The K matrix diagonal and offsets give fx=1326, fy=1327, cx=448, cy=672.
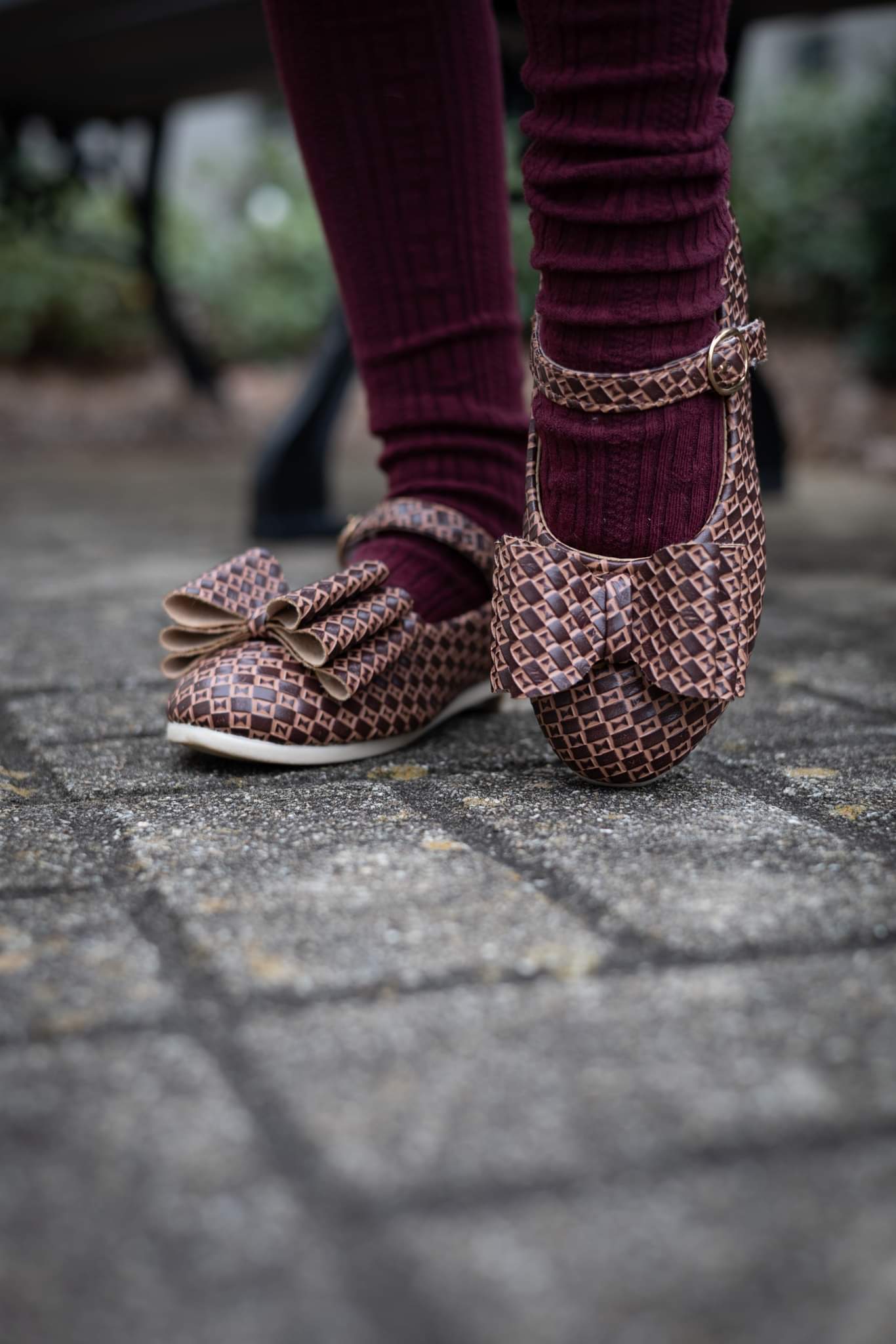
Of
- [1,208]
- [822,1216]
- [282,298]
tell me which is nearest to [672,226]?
[822,1216]

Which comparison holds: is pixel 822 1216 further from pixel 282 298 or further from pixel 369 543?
pixel 282 298

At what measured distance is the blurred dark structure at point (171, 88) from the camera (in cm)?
206

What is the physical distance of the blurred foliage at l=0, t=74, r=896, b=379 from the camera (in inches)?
139

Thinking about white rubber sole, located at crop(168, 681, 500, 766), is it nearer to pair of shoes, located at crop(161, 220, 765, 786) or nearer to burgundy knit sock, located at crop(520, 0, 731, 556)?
pair of shoes, located at crop(161, 220, 765, 786)

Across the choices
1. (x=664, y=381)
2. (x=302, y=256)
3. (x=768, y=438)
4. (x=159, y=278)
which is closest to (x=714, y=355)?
(x=664, y=381)

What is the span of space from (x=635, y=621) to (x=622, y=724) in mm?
59

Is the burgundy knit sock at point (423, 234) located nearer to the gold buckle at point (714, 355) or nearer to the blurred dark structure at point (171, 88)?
the gold buckle at point (714, 355)

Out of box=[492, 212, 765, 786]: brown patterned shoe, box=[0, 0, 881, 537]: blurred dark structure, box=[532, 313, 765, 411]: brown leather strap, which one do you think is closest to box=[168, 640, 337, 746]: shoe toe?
box=[492, 212, 765, 786]: brown patterned shoe

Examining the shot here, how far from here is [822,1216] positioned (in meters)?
0.39

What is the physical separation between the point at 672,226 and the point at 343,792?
1.22ft

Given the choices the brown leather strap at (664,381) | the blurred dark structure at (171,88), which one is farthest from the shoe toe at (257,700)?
the blurred dark structure at (171,88)

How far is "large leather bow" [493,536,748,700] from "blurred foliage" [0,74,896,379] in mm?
2670

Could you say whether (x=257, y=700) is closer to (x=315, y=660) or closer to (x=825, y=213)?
(x=315, y=660)

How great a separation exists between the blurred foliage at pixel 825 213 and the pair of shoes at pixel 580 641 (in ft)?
8.70
